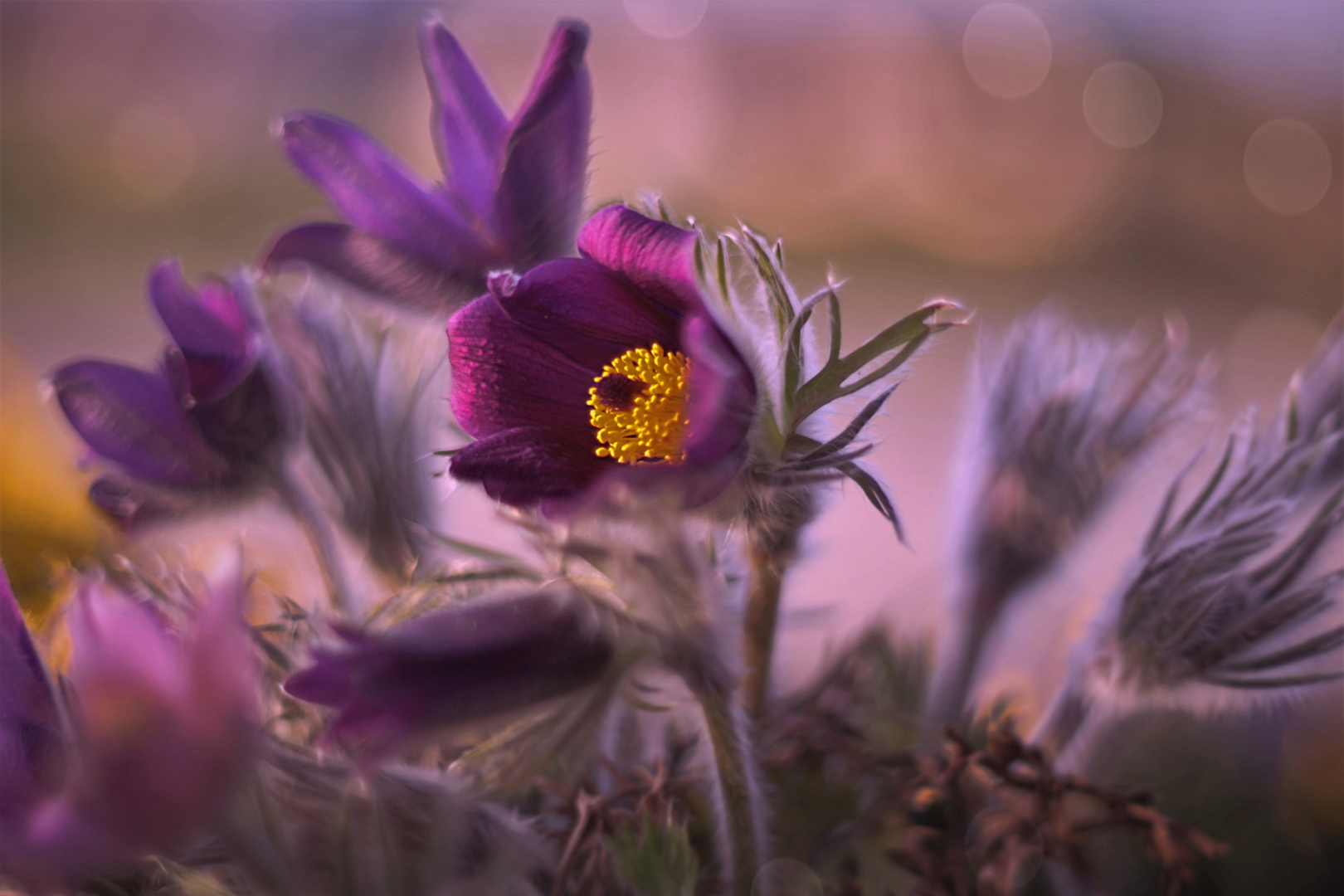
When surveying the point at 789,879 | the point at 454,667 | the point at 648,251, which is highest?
the point at 648,251

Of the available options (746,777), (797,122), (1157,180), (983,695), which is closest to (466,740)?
(746,777)

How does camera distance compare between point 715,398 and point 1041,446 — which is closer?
point 715,398

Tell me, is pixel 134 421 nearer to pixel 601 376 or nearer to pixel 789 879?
pixel 601 376

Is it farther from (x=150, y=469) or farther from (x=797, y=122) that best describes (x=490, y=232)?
(x=797, y=122)

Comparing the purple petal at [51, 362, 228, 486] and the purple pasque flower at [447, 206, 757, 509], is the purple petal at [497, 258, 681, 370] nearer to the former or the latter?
the purple pasque flower at [447, 206, 757, 509]

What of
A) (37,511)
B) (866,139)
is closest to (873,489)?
(37,511)

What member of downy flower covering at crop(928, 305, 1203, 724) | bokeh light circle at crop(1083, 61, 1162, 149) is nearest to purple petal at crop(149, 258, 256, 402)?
downy flower covering at crop(928, 305, 1203, 724)
